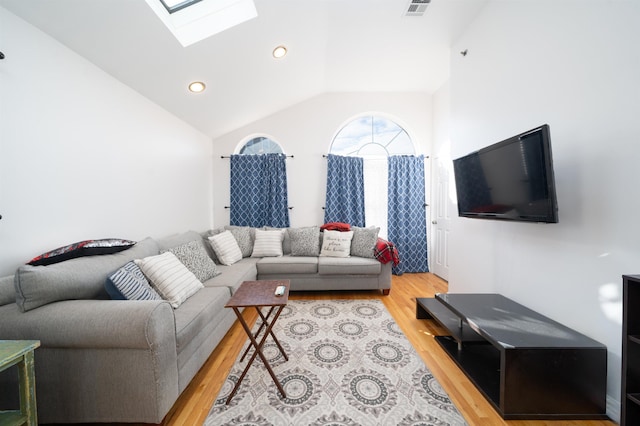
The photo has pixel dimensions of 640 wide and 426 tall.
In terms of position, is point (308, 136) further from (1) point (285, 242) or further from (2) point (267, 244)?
(2) point (267, 244)

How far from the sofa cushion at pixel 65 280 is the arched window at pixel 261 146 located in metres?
2.84

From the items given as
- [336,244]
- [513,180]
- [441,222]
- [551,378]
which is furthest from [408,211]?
[551,378]

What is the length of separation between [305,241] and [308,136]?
6.00ft

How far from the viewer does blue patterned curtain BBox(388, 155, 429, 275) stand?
4.05 m

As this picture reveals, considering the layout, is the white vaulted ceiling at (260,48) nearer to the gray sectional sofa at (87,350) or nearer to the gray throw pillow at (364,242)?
the gray sectional sofa at (87,350)

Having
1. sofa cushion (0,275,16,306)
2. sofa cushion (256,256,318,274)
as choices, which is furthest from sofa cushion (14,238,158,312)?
sofa cushion (256,256,318,274)

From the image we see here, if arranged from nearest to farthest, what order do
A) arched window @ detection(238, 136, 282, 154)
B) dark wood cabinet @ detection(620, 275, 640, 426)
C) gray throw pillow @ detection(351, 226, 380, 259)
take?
dark wood cabinet @ detection(620, 275, 640, 426)
gray throw pillow @ detection(351, 226, 380, 259)
arched window @ detection(238, 136, 282, 154)

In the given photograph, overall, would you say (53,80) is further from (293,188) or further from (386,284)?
(386,284)

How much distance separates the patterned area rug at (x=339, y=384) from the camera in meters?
1.34

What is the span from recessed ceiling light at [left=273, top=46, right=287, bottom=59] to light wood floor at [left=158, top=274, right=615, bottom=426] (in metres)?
2.84

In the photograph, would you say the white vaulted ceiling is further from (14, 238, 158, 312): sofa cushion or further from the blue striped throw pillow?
the blue striped throw pillow

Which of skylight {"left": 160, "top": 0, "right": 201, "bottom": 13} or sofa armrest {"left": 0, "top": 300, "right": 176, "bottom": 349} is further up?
skylight {"left": 160, "top": 0, "right": 201, "bottom": 13}

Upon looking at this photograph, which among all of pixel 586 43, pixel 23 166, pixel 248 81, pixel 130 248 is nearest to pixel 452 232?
pixel 586 43

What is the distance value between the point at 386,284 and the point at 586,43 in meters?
2.68
